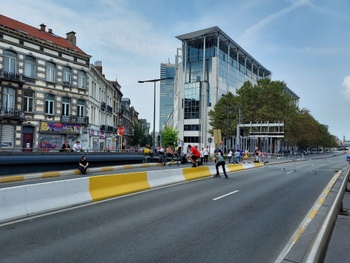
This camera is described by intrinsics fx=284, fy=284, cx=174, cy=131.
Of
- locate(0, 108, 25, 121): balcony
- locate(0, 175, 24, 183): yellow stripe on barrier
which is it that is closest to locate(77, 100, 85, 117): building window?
locate(0, 108, 25, 121): balcony

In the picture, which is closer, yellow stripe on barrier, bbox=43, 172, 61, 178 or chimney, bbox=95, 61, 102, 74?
yellow stripe on barrier, bbox=43, 172, 61, 178

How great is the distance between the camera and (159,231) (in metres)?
5.92

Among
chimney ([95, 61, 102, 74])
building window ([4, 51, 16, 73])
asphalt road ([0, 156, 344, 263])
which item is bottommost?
asphalt road ([0, 156, 344, 263])

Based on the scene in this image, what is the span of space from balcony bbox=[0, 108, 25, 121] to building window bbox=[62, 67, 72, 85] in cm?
627

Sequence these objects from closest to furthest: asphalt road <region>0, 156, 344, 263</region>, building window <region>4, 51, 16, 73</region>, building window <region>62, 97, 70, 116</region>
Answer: asphalt road <region>0, 156, 344, 263</region>
building window <region>4, 51, 16, 73</region>
building window <region>62, 97, 70, 116</region>

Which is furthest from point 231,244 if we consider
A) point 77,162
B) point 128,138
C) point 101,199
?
point 128,138

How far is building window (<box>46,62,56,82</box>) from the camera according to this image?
94.9 feet

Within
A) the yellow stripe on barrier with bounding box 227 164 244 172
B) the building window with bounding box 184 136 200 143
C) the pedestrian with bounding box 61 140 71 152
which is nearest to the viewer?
the pedestrian with bounding box 61 140 71 152

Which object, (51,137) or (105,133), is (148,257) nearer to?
(51,137)

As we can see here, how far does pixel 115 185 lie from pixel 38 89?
22127 millimetres

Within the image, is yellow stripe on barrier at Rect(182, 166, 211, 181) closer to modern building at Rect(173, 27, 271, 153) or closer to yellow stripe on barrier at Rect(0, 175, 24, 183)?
yellow stripe on barrier at Rect(0, 175, 24, 183)

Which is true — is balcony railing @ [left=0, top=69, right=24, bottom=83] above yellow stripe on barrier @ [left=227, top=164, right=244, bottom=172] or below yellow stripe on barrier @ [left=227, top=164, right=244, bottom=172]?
above

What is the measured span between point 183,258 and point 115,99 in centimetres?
4892

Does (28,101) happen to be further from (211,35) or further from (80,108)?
(211,35)
